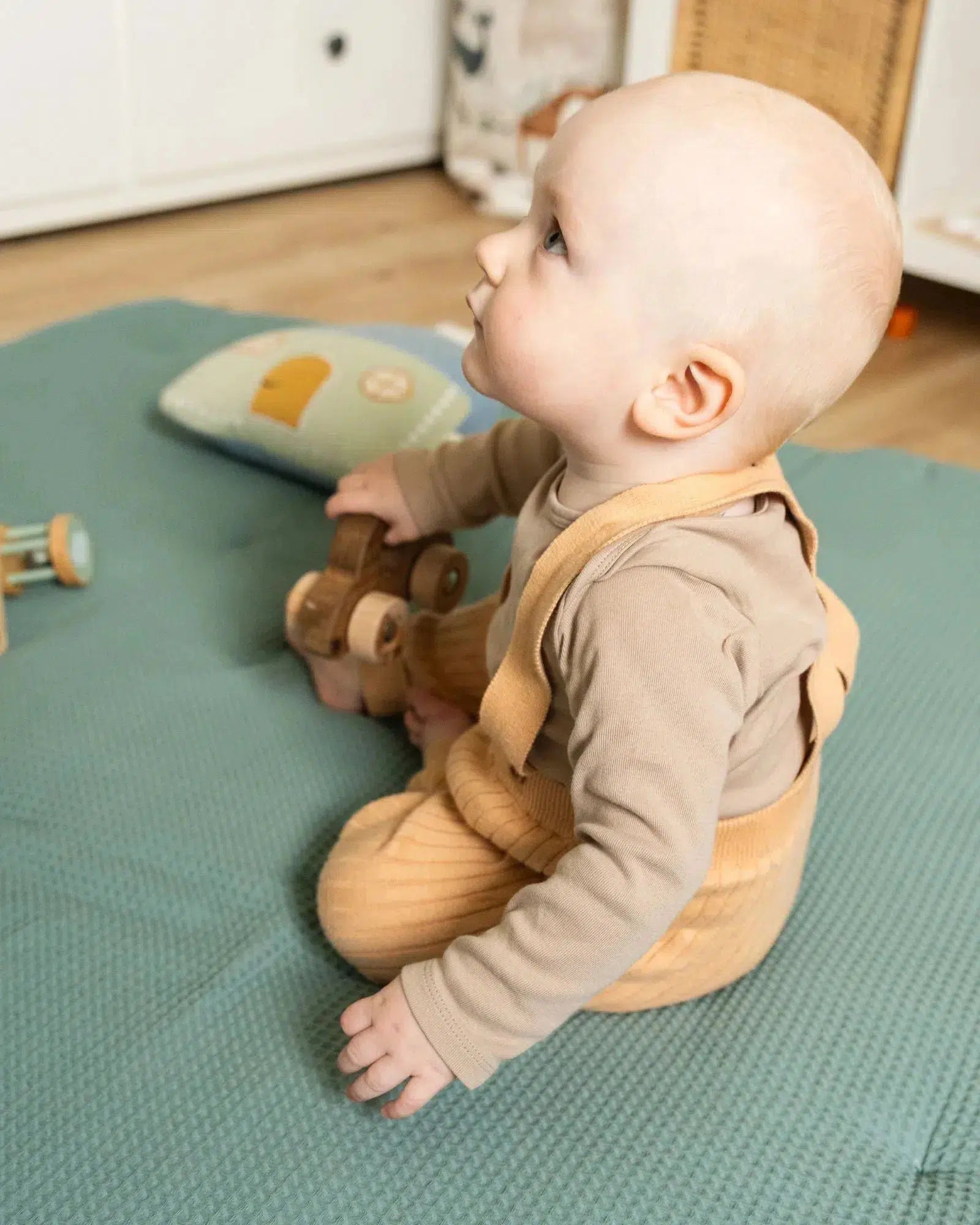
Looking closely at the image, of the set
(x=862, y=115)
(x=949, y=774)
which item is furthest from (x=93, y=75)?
(x=949, y=774)

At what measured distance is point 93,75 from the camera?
201 cm

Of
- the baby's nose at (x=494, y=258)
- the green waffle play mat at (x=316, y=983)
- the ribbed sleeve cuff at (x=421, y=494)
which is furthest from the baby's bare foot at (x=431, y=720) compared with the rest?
the baby's nose at (x=494, y=258)

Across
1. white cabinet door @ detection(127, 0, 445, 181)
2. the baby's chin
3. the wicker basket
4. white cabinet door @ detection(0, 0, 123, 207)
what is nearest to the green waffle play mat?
the baby's chin

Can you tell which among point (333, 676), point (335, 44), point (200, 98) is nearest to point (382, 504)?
point (333, 676)

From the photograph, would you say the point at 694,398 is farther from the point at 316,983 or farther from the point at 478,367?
the point at 316,983

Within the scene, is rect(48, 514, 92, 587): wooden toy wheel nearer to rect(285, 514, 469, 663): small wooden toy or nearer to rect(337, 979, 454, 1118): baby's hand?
rect(285, 514, 469, 663): small wooden toy

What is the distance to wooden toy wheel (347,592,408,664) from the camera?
2.91ft

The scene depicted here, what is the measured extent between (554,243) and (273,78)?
1832 mm

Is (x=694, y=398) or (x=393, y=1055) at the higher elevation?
(x=694, y=398)

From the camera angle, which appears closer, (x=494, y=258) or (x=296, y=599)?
(x=494, y=258)

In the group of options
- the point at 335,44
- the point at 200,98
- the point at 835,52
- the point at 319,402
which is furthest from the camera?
the point at 335,44

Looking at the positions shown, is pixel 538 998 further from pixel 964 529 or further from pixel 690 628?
pixel 964 529

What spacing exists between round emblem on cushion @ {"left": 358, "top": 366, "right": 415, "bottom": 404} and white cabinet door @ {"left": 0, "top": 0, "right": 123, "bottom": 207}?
1.09 metres

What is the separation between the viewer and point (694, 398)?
626 millimetres
